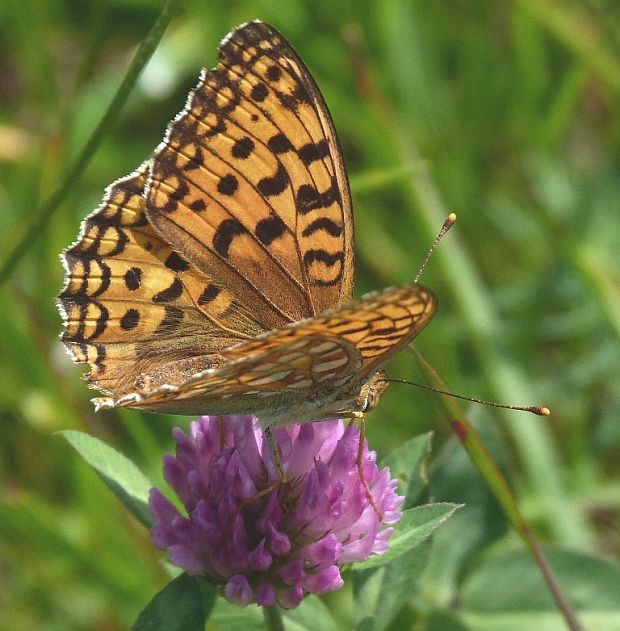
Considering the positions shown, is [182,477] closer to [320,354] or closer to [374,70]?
[320,354]

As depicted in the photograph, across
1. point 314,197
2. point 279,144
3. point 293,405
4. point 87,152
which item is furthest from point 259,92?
point 293,405

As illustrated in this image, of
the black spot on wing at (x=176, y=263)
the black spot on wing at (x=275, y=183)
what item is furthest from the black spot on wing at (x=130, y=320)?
the black spot on wing at (x=275, y=183)

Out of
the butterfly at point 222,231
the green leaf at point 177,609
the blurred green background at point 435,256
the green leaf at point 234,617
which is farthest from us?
the blurred green background at point 435,256

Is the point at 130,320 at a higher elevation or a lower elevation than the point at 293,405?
higher

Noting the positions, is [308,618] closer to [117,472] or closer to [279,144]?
[117,472]

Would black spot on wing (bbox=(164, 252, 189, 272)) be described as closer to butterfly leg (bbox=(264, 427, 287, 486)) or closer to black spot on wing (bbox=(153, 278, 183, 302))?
black spot on wing (bbox=(153, 278, 183, 302))

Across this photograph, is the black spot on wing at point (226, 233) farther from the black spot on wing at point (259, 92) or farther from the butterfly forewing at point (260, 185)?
the black spot on wing at point (259, 92)

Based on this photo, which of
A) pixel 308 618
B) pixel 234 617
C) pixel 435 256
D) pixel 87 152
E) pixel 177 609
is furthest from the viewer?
pixel 435 256
